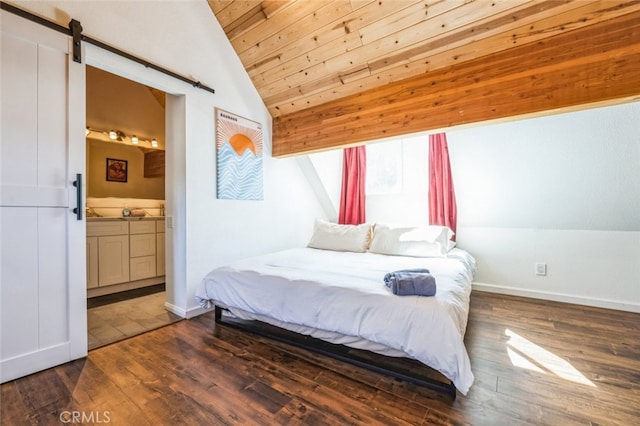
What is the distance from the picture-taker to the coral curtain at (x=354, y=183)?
4082 mm

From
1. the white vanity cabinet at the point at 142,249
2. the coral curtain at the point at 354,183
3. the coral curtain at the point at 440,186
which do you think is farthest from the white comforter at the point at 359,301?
the white vanity cabinet at the point at 142,249

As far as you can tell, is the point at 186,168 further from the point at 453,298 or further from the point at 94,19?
the point at 453,298

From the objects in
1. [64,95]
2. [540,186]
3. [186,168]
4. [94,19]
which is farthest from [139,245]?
[540,186]

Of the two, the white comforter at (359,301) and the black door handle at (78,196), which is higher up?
the black door handle at (78,196)

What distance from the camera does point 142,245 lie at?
3463mm

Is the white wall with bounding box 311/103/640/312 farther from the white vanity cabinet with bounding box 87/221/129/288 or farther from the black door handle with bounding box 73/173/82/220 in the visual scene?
the white vanity cabinet with bounding box 87/221/129/288

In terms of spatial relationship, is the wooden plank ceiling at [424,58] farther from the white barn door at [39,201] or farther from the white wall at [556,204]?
the white barn door at [39,201]

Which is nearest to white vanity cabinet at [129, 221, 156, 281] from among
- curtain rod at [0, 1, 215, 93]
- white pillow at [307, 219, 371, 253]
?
curtain rod at [0, 1, 215, 93]

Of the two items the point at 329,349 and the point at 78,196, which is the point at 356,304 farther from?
the point at 78,196

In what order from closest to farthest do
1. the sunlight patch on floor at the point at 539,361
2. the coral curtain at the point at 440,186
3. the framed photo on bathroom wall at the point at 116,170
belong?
the sunlight patch on floor at the point at 539,361 < the coral curtain at the point at 440,186 < the framed photo on bathroom wall at the point at 116,170

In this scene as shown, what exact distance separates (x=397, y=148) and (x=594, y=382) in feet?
10.2

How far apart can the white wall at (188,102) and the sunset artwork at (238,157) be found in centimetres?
8

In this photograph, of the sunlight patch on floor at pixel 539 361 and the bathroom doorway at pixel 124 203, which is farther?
the bathroom doorway at pixel 124 203

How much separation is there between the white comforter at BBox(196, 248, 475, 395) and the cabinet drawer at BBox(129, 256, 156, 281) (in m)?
1.60
